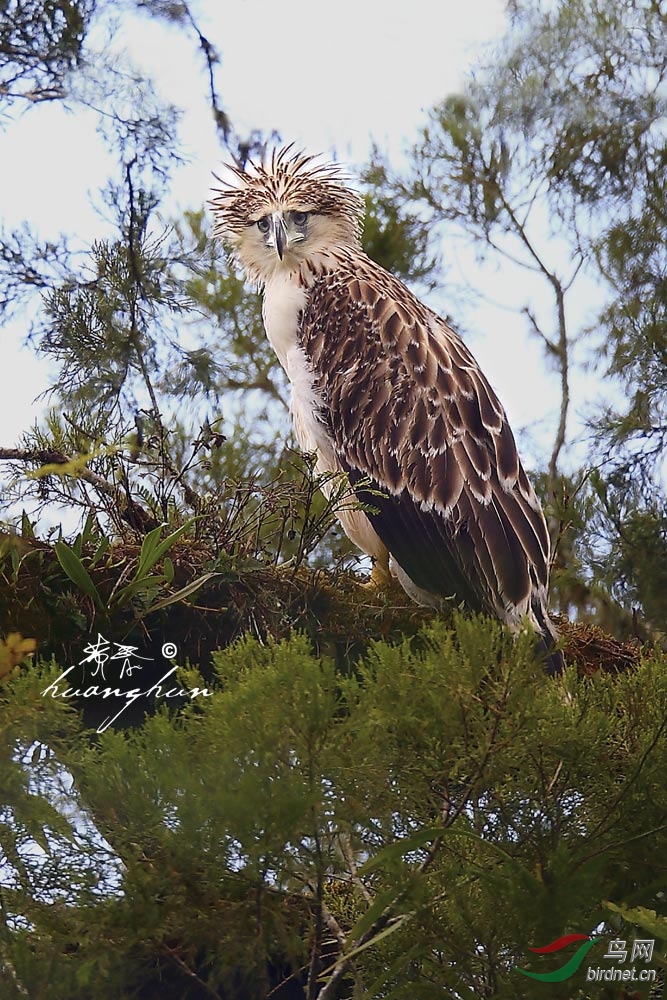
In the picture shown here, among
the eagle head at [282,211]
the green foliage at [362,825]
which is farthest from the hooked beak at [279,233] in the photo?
the green foliage at [362,825]

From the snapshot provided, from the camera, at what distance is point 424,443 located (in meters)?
1.79

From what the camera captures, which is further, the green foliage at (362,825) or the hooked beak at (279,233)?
the hooked beak at (279,233)

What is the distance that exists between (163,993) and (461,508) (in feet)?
2.72

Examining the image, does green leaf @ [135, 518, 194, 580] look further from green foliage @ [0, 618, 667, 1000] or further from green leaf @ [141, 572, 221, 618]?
green foliage @ [0, 618, 667, 1000]

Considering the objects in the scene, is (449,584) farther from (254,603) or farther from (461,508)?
(254,603)

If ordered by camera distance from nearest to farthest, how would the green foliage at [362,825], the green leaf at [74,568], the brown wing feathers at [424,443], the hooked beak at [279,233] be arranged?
the green foliage at [362,825] → the green leaf at [74,568] → the brown wing feathers at [424,443] → the hooked beak at [279,233]

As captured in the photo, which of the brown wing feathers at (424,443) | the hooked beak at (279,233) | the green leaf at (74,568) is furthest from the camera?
the hooked beak at (279,233)

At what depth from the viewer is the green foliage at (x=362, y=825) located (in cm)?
95

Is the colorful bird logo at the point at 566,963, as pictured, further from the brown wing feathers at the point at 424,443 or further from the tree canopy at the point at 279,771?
the brown wing feathers at the point at 424,443

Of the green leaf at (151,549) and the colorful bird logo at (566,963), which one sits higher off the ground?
the green leaf at (151,549)

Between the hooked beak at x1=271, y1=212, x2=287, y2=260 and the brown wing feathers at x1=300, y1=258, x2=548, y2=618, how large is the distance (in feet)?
0.32

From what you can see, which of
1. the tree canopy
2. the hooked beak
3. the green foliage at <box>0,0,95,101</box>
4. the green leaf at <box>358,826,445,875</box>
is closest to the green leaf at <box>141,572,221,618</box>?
the tree canopy

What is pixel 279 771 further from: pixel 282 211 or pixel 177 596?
pixel 282 211

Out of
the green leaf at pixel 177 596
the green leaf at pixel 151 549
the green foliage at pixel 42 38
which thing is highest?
the green foliage at pixel 42 38
